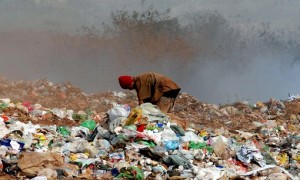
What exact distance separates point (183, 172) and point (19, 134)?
2516 mm

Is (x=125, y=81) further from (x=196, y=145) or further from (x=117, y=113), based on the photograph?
(x=196, y=145)

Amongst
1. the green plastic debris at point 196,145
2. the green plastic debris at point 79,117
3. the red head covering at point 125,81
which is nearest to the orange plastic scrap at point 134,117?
the green plastic debris at point 196,145

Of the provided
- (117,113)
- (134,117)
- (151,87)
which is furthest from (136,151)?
(151,87)

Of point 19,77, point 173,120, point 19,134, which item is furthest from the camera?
point 19,77

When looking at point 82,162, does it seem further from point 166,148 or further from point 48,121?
point 48,121

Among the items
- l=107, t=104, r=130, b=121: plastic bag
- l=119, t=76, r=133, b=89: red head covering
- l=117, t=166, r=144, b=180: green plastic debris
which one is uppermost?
l=119, t=76, r=133, b=89: red head covering

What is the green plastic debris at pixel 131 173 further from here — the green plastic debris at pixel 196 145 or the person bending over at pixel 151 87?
the person bending over at pixel 151 87

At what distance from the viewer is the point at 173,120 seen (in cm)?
723

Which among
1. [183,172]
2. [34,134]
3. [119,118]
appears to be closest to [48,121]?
[34,134]

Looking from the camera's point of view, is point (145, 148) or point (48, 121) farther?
point (48, 121)

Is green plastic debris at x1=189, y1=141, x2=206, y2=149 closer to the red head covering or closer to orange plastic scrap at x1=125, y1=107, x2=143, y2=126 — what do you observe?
orange plastic scrap at x1=125, y1=107, x2=143, y2=126

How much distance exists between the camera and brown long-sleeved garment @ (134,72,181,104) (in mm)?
7562

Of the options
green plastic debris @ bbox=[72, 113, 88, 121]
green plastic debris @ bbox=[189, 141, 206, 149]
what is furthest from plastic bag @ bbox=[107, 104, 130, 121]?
green plastic debris @ bbox=[72, 113, 88, 121]

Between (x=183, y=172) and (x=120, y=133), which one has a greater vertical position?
(x=120, y=133)
